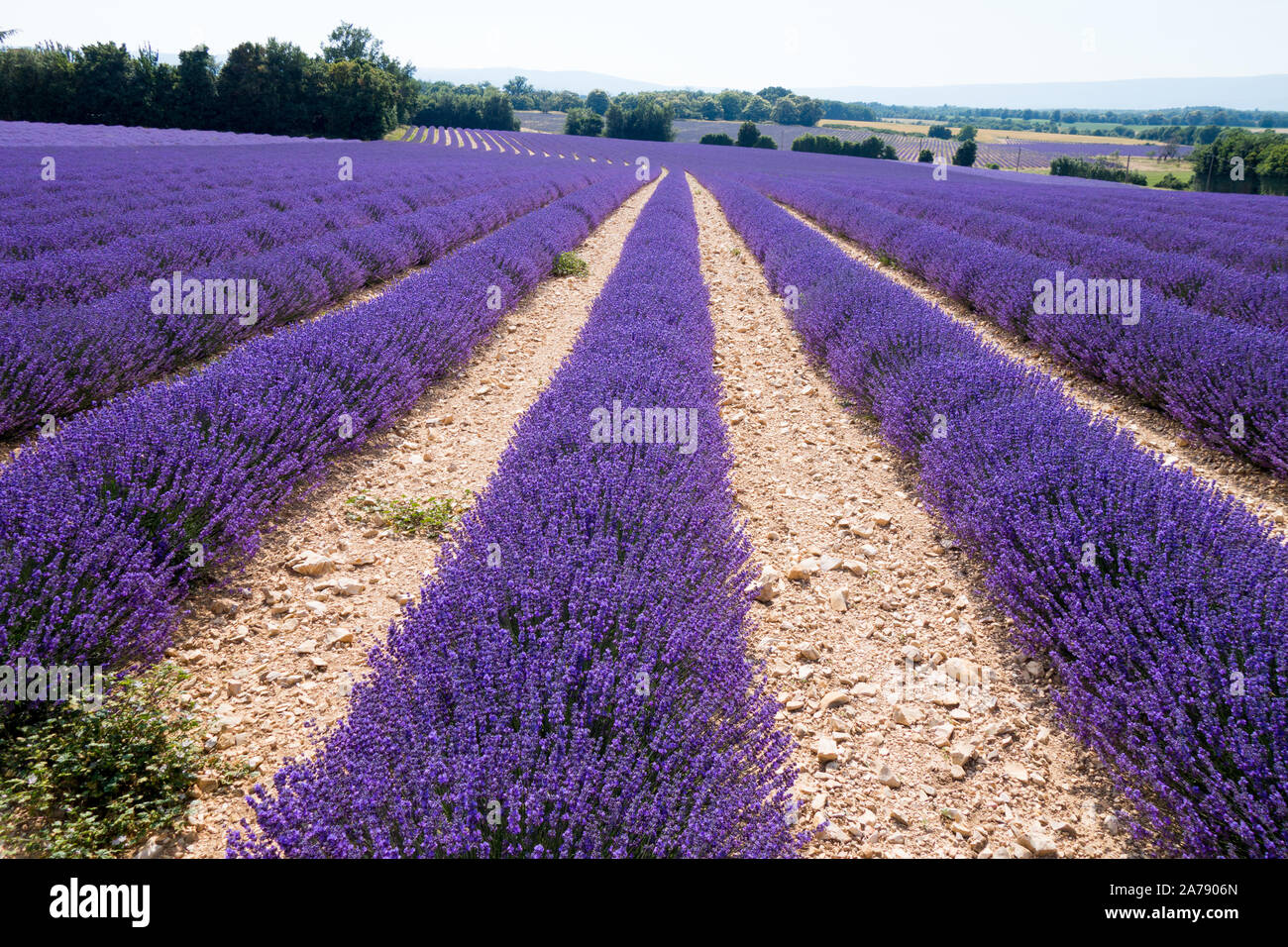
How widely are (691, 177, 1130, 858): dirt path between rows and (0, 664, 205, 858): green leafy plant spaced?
168cm

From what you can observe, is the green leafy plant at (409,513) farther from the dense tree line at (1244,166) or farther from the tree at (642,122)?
the tree at (642,122)

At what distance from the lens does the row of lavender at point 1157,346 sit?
4.04 metres

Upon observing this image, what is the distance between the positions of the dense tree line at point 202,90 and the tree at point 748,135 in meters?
25.6

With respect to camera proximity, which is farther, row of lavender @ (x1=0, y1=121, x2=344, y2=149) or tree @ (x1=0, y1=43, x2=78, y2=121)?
tree @ (x1=0, y1=43, x2=78, y2=121)

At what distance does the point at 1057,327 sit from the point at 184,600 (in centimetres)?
653

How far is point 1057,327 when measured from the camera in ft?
19.6

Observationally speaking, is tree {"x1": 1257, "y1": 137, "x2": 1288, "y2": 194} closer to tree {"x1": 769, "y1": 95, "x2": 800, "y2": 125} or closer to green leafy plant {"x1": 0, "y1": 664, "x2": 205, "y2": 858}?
green leafy plant {"x1": 0, "y1": 664, "x2": 205, "y2": 858}

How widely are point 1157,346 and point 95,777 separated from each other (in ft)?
20.7

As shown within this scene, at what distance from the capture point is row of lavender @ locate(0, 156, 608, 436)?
383 centimetres

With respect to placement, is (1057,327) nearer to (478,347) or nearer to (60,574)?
(478,347)

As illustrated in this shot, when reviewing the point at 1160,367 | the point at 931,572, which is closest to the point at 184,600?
the point at 931,572
